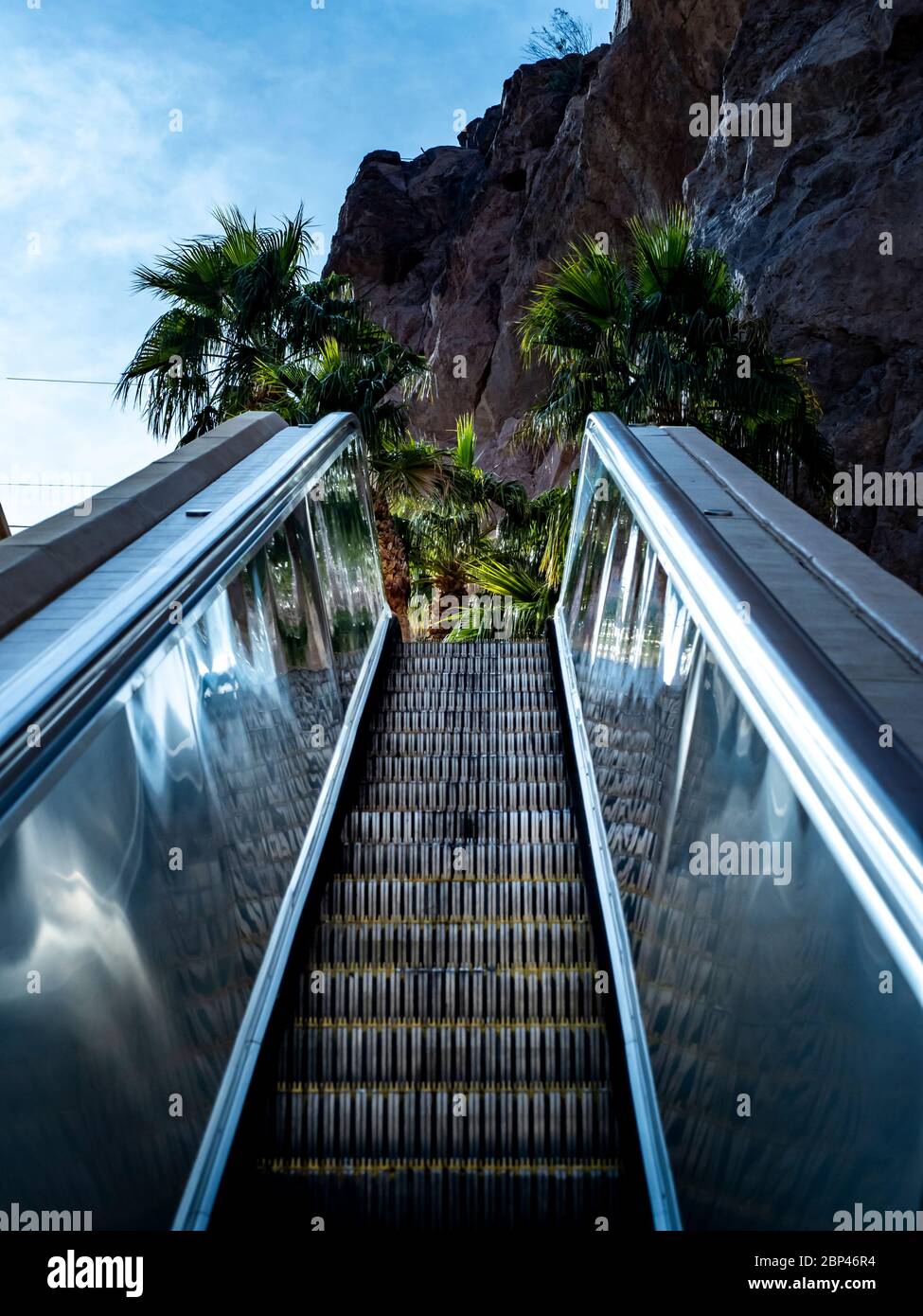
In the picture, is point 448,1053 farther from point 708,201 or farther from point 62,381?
point 708,201

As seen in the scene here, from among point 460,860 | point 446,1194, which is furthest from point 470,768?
point 446,1194

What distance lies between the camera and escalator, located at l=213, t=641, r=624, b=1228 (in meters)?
2.46

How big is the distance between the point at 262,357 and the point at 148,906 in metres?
8.22

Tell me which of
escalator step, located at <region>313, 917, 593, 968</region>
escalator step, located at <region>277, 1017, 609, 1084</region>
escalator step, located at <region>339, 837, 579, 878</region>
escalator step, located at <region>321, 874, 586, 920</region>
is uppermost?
escalator step, located at <region>339, 837, 579, 878</region>

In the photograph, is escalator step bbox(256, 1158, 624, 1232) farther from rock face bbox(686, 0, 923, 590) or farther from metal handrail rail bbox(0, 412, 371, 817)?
rock face bbox(686, 0, 923, 590)

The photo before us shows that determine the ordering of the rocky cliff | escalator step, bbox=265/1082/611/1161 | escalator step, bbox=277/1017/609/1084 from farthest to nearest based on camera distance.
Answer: the rocky cliff < escalator step, bbox=277/1017/609/1084 < escalator step, bbox=265/1082/611/1161

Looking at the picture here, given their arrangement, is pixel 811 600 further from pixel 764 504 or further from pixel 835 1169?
pixel 835 1169

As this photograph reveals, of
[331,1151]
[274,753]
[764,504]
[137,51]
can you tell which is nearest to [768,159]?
[764,504]

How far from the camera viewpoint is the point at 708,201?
14672 mm

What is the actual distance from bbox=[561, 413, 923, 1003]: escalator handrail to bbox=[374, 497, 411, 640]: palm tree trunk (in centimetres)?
745

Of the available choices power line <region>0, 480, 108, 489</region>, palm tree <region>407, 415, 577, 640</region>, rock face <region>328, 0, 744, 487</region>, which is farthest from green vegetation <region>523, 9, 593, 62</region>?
power line <region>0, 480, 108, 489</region>

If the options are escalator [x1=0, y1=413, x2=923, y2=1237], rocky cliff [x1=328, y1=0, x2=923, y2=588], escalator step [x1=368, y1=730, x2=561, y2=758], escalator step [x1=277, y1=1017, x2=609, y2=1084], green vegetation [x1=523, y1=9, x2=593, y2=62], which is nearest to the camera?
escalator [x1=0, y1=413, x2=923, y2=1237]
